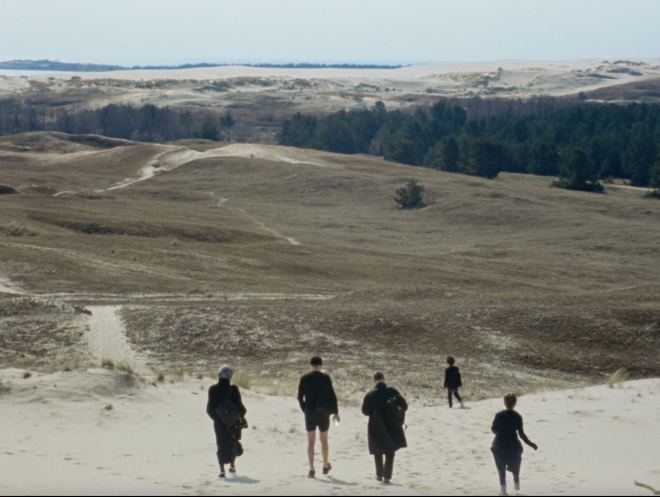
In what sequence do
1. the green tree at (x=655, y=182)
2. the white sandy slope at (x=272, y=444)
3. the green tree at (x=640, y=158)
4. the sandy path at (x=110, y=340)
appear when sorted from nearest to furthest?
the white sandy slope at (x=272, y=444) → the sandy path at (x=110, y=340) → the green tree at (x=655, y=182) → the green tree at (x=640, y=158)

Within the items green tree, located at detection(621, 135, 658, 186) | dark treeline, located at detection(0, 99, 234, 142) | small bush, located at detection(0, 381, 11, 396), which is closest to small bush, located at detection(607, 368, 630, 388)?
small bush, located at detection(0, 381, 11, 396)

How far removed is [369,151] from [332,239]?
93.9m

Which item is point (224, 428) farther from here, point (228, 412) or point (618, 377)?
point (618, 377)

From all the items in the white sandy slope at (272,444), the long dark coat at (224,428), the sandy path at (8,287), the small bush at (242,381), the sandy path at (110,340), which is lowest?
the sandy path at (8,287)

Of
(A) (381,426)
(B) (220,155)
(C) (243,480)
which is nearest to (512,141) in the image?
(B) (220,155)

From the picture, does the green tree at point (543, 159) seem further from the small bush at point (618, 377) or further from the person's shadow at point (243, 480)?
the person's shadow at point (243, 480)

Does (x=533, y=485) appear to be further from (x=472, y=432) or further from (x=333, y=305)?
(x=333, y=305)

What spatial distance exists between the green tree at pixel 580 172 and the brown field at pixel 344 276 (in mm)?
3387

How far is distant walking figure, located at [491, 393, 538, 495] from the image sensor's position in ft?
32.9

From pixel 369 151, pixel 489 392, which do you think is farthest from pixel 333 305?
pixel 369 151

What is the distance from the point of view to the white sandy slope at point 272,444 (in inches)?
387

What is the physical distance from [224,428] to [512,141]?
12121 cm

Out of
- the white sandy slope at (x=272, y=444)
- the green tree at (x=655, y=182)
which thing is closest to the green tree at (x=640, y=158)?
the green tree at (x=655, y=182)

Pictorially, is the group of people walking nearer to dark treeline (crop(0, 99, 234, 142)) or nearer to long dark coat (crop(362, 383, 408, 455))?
long dark coat (crop(362, 383, 408, 455))
